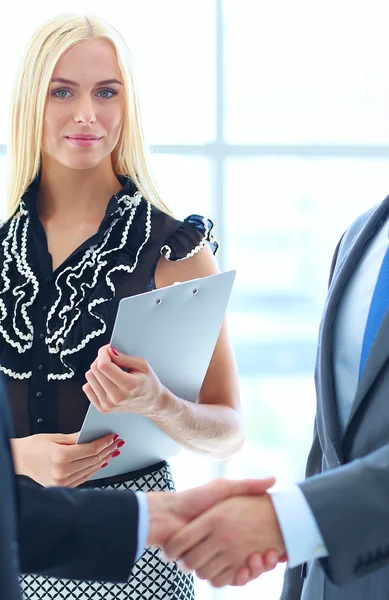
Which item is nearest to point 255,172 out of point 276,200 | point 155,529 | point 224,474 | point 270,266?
point 276,200

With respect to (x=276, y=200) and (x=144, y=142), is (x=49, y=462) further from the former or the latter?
(x=276, y=200)

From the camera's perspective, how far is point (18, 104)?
72.6 inches

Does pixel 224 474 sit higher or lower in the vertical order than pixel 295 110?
lower

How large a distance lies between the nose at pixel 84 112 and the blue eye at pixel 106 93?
0.04 m

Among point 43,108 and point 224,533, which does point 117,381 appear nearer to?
point 224,533

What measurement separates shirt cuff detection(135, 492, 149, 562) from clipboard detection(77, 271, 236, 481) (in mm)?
191

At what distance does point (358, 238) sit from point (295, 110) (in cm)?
196

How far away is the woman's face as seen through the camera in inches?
70.5

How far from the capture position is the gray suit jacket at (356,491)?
1205 mm

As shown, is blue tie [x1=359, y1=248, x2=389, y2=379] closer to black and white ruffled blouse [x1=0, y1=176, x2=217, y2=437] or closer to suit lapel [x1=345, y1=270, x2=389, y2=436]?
suit lapel [x1=345, y1=270, x2=389, y2=436]

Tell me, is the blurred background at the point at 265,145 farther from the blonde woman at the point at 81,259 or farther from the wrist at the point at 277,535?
the wrist at the point at 277,535

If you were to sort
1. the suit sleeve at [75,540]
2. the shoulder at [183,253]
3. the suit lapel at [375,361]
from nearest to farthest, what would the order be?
the suit lapel at [375,361], the suit sleeve at [75,540], the shoulder at [183,253]

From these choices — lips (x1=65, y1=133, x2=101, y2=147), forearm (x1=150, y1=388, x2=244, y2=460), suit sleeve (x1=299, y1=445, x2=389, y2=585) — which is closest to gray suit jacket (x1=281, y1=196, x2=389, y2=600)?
suit sleeve (x1=299, y1=445, x2=389, y2=585)

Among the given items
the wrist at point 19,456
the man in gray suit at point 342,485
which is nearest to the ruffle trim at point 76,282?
the wrist at point 19,456
